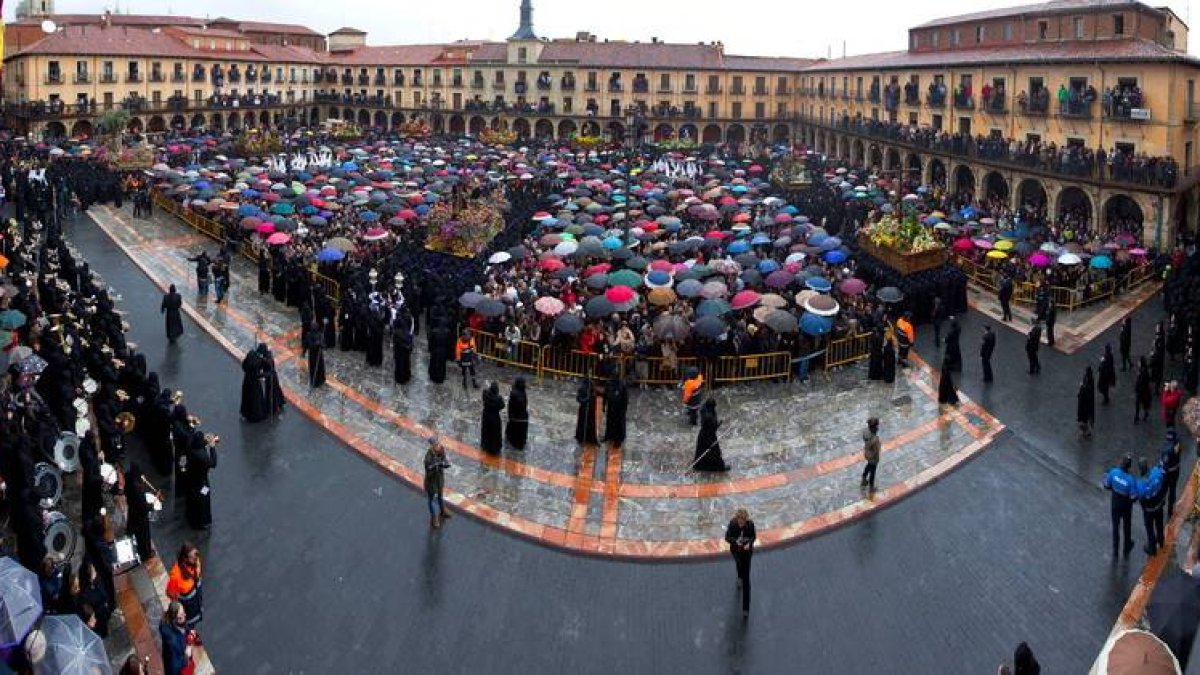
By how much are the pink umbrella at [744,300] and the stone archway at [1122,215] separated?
65.3 ft

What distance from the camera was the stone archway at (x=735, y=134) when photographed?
249ft

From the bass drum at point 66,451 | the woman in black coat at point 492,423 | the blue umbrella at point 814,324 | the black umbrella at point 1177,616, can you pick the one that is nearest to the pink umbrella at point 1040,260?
the blue umbrella at point 814,324

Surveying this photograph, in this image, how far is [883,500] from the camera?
13.8m

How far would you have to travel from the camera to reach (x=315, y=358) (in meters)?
18.1

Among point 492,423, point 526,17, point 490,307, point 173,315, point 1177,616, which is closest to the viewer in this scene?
point 1177,616

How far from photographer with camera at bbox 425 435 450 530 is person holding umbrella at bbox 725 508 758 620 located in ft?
13.9

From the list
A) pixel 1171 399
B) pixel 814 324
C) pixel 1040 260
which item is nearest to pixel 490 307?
pixel 814 324

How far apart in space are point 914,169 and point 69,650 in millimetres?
48814

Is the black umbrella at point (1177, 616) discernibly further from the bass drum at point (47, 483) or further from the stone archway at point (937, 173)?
the stone archway at point (937, 173)

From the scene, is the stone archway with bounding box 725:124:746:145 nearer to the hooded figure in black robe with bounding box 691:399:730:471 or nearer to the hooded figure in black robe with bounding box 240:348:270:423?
the hooded figure in black robe with bounding box 691:399:730:471

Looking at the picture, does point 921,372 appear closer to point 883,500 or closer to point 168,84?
point 883,500

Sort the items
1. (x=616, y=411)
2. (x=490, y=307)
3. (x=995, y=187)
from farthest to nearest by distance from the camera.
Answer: (x=995, y=187), (x=490, y=307), (x=616, y=411)

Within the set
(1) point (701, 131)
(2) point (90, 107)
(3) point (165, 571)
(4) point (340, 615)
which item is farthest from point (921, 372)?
(2) point (90, 107)

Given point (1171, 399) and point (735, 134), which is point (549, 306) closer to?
point (1171, 399)
